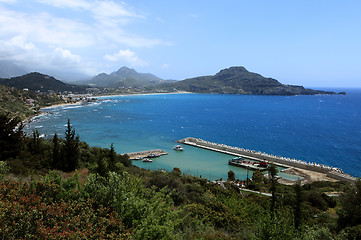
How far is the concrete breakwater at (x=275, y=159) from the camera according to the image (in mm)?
31753

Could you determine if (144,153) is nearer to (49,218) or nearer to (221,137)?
(221,137)

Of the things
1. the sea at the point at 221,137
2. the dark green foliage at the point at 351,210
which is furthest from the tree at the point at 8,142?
the sea at the point at 221,137

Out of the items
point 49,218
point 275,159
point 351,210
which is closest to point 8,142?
point 49,218

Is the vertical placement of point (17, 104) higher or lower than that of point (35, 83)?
lower

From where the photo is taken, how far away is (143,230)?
5148 millimetres

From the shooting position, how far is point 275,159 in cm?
3788

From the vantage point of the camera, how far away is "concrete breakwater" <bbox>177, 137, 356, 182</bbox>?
31.8 m

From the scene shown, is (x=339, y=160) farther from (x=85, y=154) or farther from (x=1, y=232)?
(x=1, y=232)

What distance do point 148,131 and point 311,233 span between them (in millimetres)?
51795

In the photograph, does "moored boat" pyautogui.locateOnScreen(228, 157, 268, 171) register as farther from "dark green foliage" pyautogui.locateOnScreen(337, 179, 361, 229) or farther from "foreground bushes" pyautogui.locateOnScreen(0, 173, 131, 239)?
"foreground bushes" pyautogui.locateOnScreen(0, 173, 131, 239)

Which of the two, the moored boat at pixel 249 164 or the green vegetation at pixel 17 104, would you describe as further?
the green vegetation at pixel 17 104

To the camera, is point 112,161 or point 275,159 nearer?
point 112,161

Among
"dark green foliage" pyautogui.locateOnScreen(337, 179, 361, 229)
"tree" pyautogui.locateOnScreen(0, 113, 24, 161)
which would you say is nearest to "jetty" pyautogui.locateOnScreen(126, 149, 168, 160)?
"tree" pyautogui.locateOnScreen(0, 113, 24, 161)

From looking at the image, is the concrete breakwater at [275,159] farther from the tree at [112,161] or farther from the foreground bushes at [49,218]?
the foreground bushes at [49,218]
